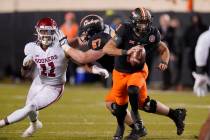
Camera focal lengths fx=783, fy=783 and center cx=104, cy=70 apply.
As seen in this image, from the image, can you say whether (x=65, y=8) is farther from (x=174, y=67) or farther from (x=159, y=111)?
(x=159, y=111)

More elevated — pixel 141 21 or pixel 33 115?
pixel 141 21

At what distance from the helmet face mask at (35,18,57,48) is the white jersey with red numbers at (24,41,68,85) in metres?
0.10

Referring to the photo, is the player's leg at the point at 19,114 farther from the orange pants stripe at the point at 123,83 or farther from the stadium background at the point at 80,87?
the orange pants stripe at the point at 123,83

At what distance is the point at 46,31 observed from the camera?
9156 mm

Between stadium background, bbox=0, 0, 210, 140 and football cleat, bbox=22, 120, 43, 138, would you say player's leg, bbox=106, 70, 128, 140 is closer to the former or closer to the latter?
stadium background, bbox=0, 0, 210, 140

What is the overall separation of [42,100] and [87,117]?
2.48 metres

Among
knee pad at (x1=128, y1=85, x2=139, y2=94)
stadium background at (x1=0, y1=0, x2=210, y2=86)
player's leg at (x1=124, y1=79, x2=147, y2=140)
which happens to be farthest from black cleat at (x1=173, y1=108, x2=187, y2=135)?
stadium background at (x1=0, y1=0, x2=210, y2=86)

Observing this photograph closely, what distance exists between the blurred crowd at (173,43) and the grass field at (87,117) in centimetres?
89

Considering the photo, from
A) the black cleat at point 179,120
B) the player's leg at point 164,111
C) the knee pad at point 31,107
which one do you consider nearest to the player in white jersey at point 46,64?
the knee pad at point 31,107

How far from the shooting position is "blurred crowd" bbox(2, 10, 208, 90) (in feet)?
54.3

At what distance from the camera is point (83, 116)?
11625 mm

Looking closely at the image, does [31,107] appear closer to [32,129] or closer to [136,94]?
[32,129]

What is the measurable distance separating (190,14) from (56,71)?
8666 mm

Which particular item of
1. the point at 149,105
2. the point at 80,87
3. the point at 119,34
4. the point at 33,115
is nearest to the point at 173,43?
the point at 80,87
